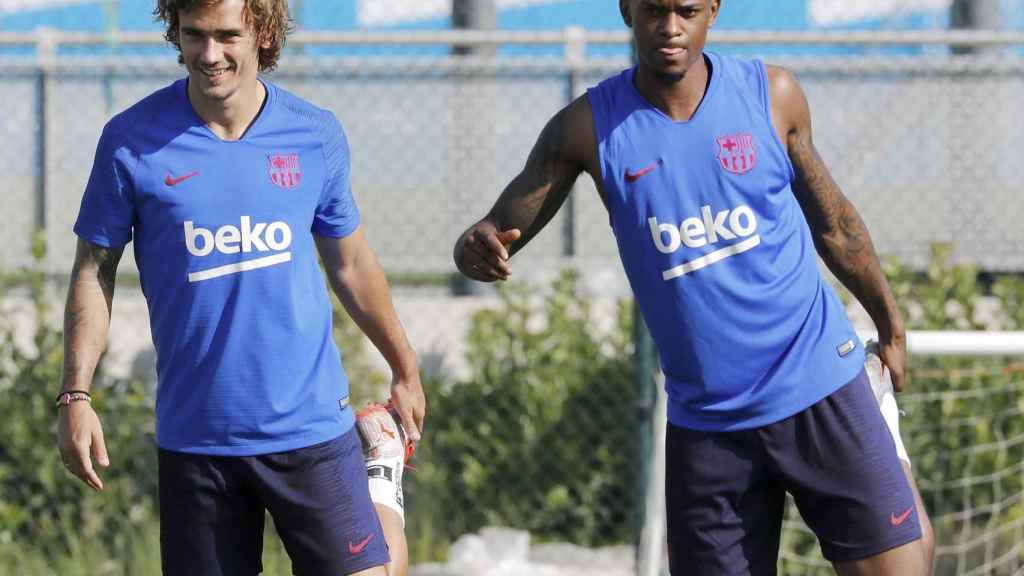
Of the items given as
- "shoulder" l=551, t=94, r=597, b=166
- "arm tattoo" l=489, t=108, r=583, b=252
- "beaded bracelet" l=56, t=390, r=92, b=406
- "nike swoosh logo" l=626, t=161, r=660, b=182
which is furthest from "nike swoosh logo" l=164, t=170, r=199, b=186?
"nike swoosh logo" l=626, t=161, r=660, b=182

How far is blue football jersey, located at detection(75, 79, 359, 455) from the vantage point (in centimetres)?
346

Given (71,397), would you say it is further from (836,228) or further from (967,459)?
(967,459)

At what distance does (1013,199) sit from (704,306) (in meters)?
3.56

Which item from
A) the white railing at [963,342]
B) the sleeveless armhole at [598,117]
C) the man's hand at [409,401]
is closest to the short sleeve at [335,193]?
the man's hand at [409,401]

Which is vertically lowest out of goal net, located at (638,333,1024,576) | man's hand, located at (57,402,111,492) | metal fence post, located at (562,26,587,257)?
goal net, located at (638,333,1024,576)

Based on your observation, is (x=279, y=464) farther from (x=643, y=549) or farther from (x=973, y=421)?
(x=973, y=421)

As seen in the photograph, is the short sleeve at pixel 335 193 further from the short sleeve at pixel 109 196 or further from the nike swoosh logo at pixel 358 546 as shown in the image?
the nike swoosh logo at pixel 358 546

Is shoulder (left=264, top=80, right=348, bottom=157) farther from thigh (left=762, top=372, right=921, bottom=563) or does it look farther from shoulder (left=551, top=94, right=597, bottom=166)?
thigh (left=762, top=372, right=921, bottom=563)

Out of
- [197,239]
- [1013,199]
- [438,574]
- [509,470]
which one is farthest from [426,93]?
[197,239]

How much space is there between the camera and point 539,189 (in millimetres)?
3717

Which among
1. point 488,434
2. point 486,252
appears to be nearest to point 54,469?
point 488,434

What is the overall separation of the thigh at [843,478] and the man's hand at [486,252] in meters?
0.76

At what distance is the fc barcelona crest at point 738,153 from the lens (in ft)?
11.5

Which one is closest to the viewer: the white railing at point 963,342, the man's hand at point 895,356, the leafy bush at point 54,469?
the man's hand at point 895,356
